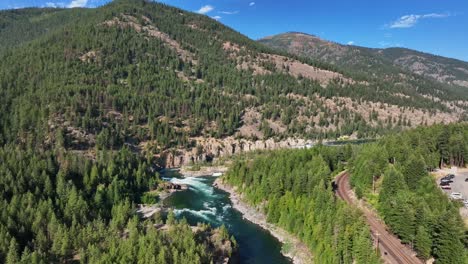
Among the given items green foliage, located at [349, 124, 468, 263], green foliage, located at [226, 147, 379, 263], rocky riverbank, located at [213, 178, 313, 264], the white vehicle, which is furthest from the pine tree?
the white vehicle

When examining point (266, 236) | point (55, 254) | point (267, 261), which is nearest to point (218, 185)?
point (266, 236)

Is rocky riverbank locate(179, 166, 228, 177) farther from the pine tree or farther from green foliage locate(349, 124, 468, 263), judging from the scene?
the pine tree

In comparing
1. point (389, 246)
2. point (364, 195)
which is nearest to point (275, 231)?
point (364, 195)

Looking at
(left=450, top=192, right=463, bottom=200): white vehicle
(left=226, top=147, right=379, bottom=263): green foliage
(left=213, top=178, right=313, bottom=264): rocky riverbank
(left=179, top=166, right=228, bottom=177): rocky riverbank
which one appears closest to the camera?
(left=226, top=147, right=379, bottom=263): green foliage

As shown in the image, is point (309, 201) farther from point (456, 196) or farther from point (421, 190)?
point (456, 196)

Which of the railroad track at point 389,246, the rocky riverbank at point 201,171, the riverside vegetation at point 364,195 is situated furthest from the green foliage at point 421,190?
the rocky riverbank at point 201,171

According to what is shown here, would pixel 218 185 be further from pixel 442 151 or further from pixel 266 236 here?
pixel 442 151
